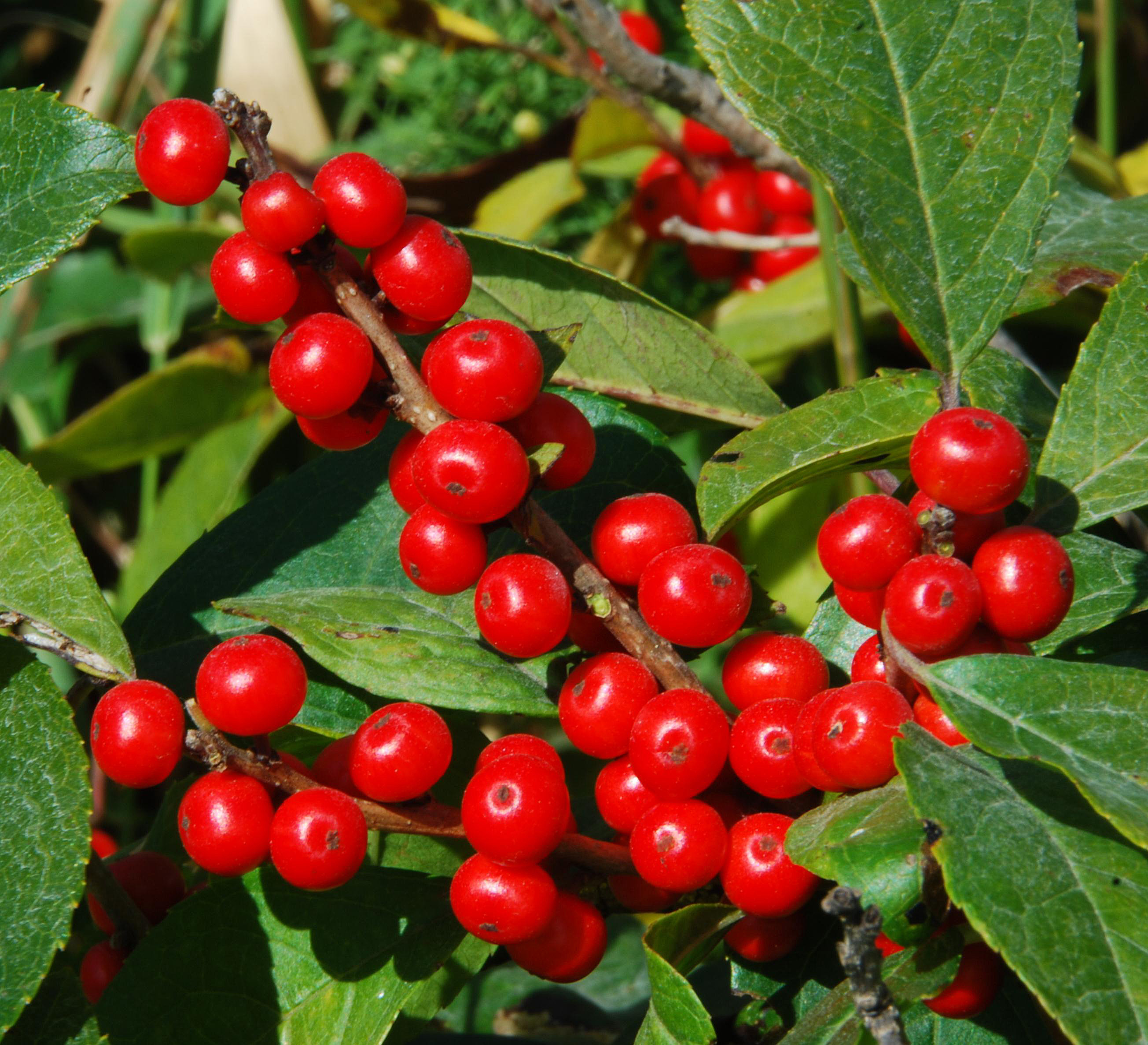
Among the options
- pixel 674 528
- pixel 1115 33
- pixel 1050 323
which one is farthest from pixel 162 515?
pixel 1115 33

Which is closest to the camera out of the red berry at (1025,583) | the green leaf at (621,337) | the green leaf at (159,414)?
the red berry at (1025,583)

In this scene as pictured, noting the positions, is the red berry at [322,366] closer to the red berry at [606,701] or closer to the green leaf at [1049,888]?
the red berry at [606,701]

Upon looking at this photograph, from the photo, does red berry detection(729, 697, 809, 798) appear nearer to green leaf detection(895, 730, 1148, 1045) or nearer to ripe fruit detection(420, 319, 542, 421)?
green leaf detection(895, 730, 1148, 1045)

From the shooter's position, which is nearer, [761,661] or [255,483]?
[761,661]

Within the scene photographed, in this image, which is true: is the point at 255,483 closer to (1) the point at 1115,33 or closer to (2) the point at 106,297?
(2) the point at 106,297

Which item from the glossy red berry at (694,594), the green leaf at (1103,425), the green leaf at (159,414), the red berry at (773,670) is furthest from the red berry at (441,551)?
the green leaf at (159,414)

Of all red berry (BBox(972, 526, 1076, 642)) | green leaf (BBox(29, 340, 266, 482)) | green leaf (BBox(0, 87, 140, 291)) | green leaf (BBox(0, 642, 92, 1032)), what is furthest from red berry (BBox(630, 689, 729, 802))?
green leaf (BBox(29, 340, 266, 482))
